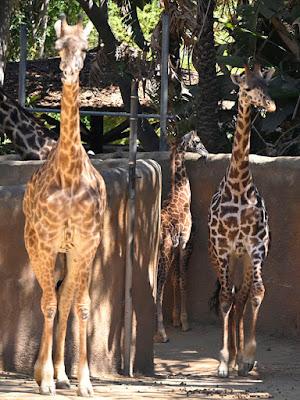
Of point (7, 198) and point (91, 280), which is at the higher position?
point (7, 198)

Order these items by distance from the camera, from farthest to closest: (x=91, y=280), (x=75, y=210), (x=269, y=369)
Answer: (x=269, y=369) → (x=91, y=280) → (x=75, y=210)

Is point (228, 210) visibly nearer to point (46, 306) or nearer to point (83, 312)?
point (83, 312)

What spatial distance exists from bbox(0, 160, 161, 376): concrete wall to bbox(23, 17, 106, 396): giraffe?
31cm

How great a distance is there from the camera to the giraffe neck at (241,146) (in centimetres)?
989

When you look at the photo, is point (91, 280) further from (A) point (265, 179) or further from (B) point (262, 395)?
(A) point (265, 179)

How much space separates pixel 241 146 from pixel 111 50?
8179 millimetres

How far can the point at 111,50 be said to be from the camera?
17.8 meters

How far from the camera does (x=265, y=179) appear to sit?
37.5 ft

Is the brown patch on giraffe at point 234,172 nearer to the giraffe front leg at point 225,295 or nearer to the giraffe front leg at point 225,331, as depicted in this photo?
the giraffe front leg at point 225,295

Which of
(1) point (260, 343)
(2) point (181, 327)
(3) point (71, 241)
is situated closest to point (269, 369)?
(1) point (260, 343)

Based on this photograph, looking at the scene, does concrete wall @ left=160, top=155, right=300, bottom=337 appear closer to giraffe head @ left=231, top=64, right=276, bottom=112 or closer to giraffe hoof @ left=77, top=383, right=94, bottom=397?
giraffe head @ left=231, top=64, right=276, bottom=112

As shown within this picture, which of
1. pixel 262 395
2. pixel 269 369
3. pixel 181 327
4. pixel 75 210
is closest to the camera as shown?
pixel 75 210

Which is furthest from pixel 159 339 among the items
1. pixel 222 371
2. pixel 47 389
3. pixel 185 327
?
pixel 47 389

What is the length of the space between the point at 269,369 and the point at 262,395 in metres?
2.27
